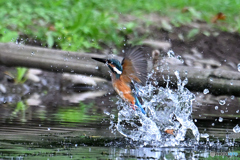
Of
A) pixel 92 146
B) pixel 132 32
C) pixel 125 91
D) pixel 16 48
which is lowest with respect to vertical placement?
pixel 92 146

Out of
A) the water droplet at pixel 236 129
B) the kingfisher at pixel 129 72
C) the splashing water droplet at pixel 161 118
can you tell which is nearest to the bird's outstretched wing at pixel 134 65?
the kingfisher at pixel 129 72

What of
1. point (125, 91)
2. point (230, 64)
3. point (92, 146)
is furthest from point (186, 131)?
point (230, 64)

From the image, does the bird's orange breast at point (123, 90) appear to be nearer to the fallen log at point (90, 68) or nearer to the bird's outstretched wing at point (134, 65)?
the bird's outstretched wing at point (134, 65)

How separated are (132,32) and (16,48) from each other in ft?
13.8

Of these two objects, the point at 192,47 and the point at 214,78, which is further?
the point at 192,47

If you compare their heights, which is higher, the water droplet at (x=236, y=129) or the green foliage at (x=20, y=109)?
the green foliage at (x=20, y=109)

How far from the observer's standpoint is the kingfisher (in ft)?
15.4

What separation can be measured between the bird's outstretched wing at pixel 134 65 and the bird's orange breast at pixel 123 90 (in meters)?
0.05

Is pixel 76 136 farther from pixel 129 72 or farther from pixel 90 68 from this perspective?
pixel 90 68

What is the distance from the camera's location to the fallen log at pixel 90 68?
552cm

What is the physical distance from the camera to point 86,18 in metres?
9.16

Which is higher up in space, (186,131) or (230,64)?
(230,64)

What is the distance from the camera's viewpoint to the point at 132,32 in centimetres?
966

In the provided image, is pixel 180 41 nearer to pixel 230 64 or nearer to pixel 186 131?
pixel 230 64
